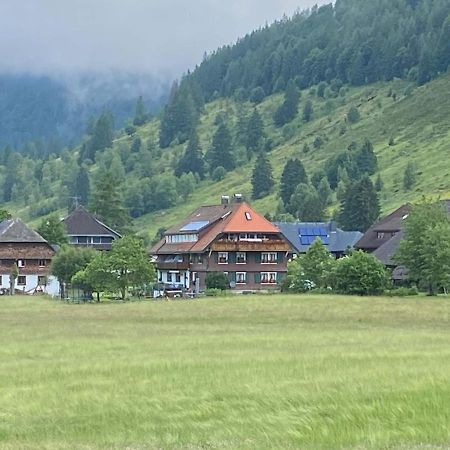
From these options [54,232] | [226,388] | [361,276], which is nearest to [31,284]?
[54,232]

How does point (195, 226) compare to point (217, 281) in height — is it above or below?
above

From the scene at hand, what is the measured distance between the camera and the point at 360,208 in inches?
5586

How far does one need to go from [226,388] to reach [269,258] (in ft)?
273

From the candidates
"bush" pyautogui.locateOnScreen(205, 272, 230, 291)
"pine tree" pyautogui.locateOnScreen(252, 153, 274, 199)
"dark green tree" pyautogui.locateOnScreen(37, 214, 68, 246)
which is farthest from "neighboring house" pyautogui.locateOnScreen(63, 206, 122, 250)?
"pine tree" pyautogui.locateOnScreen(252, 153, 274, 199)

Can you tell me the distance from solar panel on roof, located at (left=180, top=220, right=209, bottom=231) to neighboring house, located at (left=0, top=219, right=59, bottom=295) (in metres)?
15.8

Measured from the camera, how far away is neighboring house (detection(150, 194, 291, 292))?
103312 mm

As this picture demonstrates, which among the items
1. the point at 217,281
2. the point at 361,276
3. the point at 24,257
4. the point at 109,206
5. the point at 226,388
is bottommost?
the point at 226,388

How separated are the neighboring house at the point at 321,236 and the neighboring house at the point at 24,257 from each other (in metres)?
33.1

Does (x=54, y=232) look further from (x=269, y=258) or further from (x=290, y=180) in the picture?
(x=290, y=180)

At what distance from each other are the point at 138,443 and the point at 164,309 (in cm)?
4335

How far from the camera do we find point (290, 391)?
71.6 feet

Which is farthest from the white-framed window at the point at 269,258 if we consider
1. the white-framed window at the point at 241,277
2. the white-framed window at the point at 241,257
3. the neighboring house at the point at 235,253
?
the white-framed window at the point at 241,277

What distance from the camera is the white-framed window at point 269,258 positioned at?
105 meters

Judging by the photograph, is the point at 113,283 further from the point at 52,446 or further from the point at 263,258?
the point at 52,446
